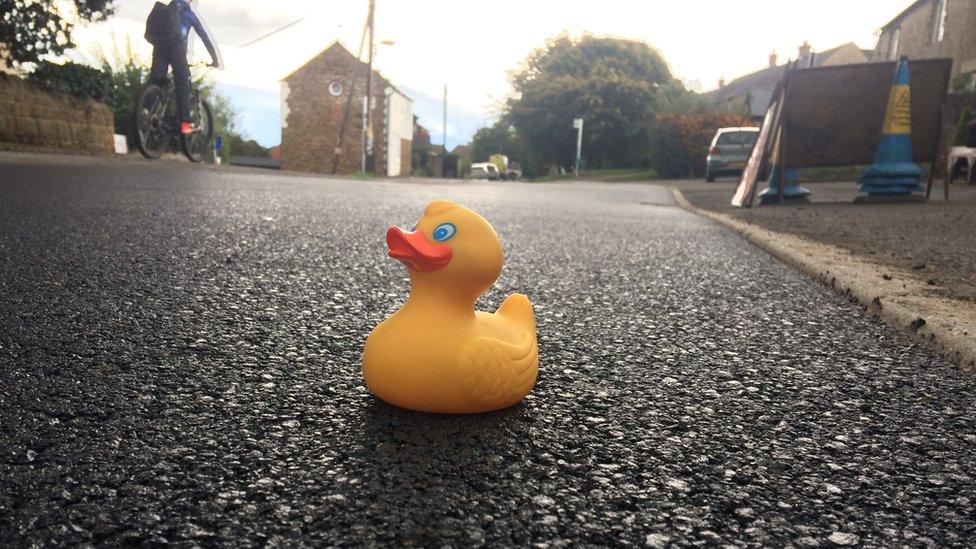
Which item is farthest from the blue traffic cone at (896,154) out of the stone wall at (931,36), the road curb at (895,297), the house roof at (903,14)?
the house roof at (903,14)

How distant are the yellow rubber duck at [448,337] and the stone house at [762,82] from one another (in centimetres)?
3484

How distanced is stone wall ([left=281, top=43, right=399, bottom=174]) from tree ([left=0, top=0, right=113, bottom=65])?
26.3 m

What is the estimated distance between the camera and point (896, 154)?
911 centimetres

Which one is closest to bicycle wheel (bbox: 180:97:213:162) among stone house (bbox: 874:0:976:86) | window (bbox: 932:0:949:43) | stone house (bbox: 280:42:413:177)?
stone house (bbox: 874:0:976:86)

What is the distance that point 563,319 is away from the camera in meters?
2.49

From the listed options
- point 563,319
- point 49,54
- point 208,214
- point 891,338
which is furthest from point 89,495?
point 49,54

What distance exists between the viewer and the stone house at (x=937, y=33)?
24188 millimetres

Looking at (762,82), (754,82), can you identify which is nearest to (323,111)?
(762,82)

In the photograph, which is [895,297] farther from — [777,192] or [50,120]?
[50,120]

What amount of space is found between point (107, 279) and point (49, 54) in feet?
40.9

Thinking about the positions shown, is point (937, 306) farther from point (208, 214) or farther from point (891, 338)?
point (208, 214)

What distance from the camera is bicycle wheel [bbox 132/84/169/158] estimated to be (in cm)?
1006

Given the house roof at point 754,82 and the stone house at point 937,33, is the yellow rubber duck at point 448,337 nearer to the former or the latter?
the stone house at point 937,33

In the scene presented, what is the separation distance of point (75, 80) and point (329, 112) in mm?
26429
